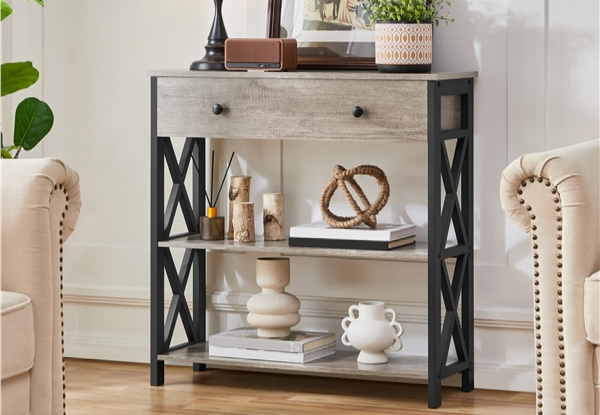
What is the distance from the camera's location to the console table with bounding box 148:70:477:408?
9.18ft

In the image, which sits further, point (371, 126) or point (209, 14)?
point (209, 14)

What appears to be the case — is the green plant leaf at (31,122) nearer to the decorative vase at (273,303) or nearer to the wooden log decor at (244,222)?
the wooden log decor at (244,222)

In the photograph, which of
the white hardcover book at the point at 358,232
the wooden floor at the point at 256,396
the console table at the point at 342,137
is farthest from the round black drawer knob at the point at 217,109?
the wooden floor at the point at 256,396

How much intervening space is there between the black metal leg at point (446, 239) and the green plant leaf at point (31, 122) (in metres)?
1.32

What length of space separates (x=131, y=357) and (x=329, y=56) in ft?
4.29

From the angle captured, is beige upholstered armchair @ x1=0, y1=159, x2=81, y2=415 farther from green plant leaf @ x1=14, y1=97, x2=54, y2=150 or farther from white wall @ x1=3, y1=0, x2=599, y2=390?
white wall @ x1=3, y1=0, x2=599, y2=390

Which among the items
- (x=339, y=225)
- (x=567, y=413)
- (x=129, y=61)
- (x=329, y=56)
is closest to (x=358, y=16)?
(x=329, y=56)

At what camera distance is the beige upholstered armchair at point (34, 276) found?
2.29 m

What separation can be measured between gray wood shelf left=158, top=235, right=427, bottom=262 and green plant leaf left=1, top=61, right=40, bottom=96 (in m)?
0.71

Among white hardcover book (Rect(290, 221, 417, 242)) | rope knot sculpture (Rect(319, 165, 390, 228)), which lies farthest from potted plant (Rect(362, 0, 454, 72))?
white hardcover book (Rect(290, 221, 417, 242))

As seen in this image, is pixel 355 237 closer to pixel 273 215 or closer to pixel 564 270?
pixel 273 215

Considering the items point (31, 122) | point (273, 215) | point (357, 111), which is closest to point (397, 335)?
point (273, 215)

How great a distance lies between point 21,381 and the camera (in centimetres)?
229

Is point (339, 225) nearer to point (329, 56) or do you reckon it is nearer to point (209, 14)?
point (329, 56)
